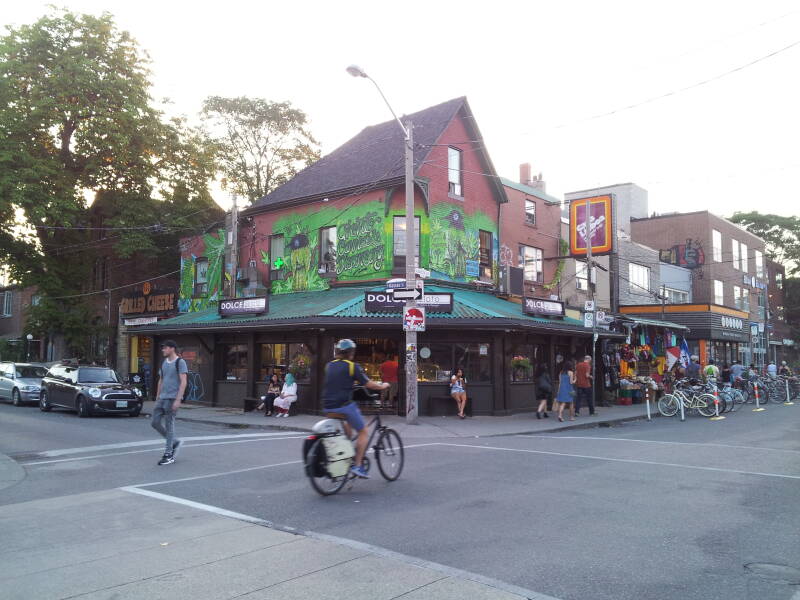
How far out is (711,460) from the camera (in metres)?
10.7

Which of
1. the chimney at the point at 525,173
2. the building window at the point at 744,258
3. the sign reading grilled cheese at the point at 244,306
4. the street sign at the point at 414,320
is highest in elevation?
the chimney at the point at 525,173

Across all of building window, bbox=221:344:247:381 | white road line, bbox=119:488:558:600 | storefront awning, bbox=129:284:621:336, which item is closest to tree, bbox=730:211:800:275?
storefront awning, bbox=129:284:621:336

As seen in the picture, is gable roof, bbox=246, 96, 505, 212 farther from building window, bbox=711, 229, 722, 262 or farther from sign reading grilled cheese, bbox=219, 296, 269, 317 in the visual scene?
building window, bbox=711, 229, 722, 262

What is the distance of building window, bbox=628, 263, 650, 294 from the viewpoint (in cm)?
3825

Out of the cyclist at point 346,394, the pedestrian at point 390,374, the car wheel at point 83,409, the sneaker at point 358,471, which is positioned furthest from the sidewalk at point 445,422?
the cyclist at point 346,394

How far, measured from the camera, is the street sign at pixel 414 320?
1648 centimetres

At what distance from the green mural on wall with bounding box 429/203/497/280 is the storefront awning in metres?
0.69

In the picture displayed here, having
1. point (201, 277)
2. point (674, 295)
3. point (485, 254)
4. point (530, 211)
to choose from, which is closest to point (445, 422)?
point (485, 254)

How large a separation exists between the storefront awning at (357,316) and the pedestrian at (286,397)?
69.4 inches

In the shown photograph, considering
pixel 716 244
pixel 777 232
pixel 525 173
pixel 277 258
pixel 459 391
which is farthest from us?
pixel 777 232

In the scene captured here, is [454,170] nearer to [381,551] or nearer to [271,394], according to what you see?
[271,394]

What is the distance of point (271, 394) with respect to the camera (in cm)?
1942

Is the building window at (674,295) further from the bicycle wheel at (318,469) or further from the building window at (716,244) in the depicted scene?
the bicycle wheel at (318,469)

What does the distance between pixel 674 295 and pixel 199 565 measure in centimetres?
4172
